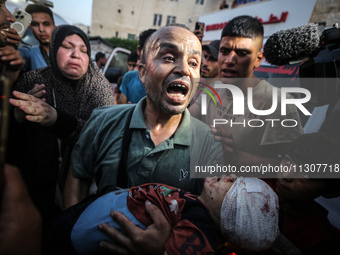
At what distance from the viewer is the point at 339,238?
4.68 feet

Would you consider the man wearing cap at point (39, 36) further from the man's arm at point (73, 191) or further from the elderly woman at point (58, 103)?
the man's arm at point (73, 191)

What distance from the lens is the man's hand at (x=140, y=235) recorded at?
1.08m

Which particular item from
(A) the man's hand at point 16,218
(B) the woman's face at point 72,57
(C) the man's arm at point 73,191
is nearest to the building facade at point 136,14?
(B) the woman's face at point 72,57

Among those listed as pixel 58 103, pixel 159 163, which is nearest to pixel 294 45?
pixel 159 163

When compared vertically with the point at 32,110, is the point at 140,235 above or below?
below

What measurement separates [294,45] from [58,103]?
7.10 ft

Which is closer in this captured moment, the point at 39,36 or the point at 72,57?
the point at 72,57

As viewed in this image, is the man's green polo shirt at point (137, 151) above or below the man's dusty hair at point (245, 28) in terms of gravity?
below

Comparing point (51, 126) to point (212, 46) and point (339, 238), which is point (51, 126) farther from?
point (212, 46)

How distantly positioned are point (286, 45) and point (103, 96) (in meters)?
1.82

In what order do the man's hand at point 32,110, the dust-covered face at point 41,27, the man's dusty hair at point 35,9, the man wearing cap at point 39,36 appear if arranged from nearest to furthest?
1. the man's hand at point 32,110
2. the man wearing cap at point 39,36
3. the dust-covered face at point 41,27
4. the man's dusty hair at point 35,9

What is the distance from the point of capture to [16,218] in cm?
57

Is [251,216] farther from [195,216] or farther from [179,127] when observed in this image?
[179,127]

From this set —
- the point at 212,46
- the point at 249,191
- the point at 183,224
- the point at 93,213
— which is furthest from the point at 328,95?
the point at 212,46
